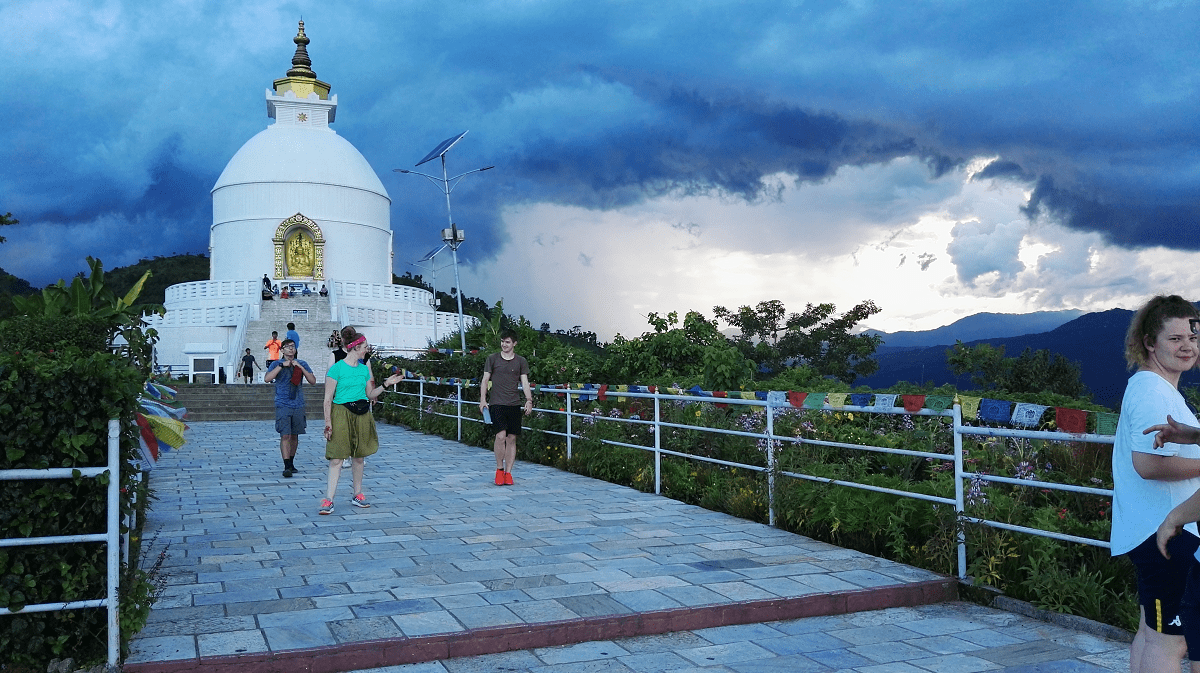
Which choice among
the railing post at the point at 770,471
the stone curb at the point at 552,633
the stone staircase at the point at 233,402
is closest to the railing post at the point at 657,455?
the railing post at the point at 770,471

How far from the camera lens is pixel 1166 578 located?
334 centimetres

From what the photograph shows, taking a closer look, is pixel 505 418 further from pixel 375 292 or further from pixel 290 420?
pixel 375 292

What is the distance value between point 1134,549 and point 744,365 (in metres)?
13.6

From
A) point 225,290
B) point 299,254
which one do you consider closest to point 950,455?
point 225,290

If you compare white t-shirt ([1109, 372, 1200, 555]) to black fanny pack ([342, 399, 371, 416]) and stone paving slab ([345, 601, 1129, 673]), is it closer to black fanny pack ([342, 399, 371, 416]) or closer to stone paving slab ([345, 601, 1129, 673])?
stone paving slab ([345, 601, 1129, 673])

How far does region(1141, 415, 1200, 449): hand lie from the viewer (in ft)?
9.86

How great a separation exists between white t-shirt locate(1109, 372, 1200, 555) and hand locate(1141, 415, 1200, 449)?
0.19 metres

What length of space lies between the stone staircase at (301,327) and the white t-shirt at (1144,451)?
34212mm

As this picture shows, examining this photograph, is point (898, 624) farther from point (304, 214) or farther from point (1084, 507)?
point (304, 214)

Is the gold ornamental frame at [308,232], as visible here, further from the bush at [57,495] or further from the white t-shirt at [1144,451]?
the white t-shirt at [1144,451]

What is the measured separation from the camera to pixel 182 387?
88.3ft

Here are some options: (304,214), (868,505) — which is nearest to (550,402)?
(868,505)

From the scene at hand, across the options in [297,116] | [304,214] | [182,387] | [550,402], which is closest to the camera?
[550,402]

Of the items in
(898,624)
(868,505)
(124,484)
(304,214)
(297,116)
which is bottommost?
(898,624)
